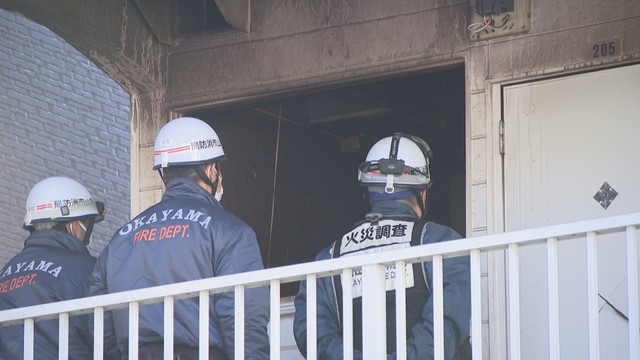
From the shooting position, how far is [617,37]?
838 cm

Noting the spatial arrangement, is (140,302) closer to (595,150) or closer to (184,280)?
(184,280)

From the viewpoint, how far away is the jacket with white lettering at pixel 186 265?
7117mm

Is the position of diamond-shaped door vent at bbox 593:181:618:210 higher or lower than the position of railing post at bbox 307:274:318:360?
higher

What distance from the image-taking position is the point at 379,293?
21.5ft

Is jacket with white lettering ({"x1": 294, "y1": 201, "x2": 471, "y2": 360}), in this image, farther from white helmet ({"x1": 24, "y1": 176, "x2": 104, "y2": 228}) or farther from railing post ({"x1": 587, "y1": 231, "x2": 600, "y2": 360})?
white helmet ({"x1": 24, "y1": 176, "x2": 104, "y2": 228})

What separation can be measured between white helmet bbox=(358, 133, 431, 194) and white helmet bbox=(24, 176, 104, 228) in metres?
1.76

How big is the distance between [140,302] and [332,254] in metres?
1.23

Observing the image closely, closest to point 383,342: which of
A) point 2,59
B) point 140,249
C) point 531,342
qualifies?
point 140,249

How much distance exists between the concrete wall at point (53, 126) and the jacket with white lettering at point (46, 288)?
5.25 metres

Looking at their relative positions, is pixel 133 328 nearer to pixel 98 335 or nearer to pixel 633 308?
pixel 98 335

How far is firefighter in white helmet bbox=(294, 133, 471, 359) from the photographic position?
23.7 ft

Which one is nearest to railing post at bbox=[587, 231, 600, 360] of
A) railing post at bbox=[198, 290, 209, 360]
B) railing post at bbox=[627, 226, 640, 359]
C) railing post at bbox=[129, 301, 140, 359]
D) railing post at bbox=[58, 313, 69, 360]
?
railing post at bbox=[627, 226, 640, 359]

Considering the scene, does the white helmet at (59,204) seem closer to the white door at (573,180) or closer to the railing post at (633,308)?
the white door at (573,180)

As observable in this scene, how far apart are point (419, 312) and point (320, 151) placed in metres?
3.78
